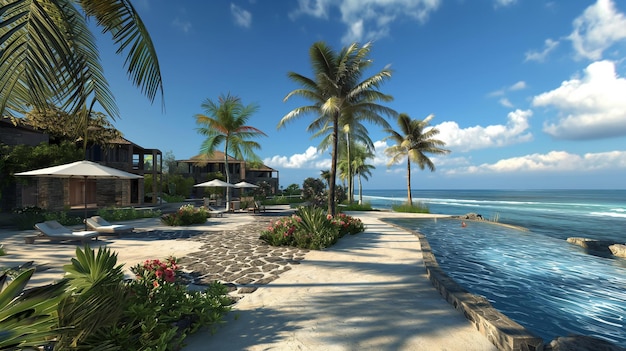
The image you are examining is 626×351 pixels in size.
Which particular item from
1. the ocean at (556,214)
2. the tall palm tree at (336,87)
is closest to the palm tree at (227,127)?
the tall palm tree at (336,87)

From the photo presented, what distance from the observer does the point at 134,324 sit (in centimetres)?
271

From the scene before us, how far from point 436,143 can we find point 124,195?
1030 inches

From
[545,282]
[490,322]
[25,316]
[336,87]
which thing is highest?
[336,87]

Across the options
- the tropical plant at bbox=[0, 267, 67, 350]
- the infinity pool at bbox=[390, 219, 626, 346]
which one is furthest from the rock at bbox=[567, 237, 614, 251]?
the tropical plant at bbox=[0, 267, 67, 350]

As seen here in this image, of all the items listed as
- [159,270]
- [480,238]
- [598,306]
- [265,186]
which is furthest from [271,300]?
[265,186]

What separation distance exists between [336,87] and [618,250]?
492 inches

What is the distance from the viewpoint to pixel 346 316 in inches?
134

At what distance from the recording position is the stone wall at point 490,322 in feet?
8.61

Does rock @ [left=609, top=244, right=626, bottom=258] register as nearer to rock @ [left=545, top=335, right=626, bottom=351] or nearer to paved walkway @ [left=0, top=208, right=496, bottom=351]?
paved walkway @ [left=0, top=208, right=496, bottom=351]

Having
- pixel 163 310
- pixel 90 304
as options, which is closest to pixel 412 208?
pixel 163 310

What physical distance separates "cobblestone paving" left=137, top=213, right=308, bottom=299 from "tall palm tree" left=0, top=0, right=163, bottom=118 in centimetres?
326

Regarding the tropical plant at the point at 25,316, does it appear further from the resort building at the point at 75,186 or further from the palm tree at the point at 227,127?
the palm tree at the point at 227,127

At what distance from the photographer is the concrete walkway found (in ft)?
9.29

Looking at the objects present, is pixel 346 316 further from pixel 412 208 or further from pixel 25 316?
pixel 412 208
